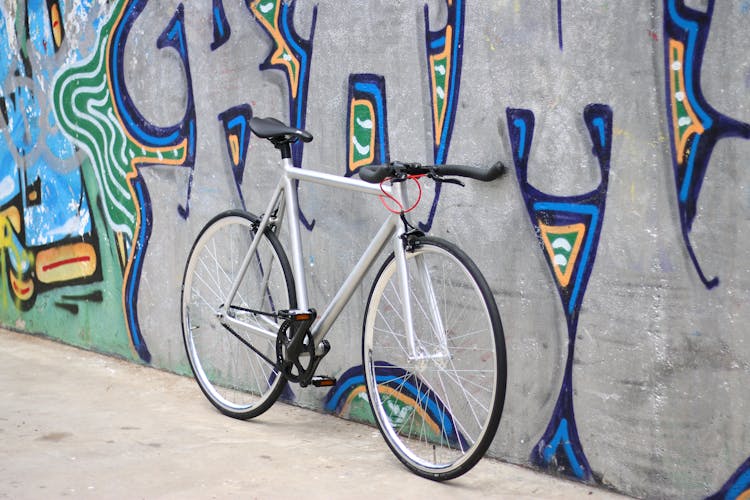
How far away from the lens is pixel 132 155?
5.61 metres

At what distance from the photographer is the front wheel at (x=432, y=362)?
354cm

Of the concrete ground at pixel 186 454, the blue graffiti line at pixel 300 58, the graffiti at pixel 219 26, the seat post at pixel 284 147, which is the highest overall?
the graffiti at pixel 219 26

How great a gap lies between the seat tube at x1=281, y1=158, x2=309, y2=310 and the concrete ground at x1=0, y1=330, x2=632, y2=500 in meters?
0.64

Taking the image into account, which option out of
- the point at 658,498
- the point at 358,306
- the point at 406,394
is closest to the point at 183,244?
the point at 358,306

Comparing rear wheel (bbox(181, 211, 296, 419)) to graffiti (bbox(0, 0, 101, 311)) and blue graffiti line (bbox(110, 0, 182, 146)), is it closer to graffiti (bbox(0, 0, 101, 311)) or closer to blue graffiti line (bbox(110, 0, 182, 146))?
blue graffiti line (bbox(110, 0, 182, 146))

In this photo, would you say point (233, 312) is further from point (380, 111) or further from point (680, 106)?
point (680, 106)

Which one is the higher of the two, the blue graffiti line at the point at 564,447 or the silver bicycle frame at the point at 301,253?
the silver bicycle frame at the point at 301,253

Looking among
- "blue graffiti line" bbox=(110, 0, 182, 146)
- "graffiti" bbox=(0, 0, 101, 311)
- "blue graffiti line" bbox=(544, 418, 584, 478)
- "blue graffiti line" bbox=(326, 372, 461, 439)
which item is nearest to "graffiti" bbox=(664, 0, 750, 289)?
"blue graffiti line" bbox=(544, 418, 584, 478)

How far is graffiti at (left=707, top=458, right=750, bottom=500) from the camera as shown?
3.09 metres

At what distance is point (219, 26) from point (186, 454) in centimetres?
223

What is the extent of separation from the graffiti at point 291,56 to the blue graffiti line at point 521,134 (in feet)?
4.09

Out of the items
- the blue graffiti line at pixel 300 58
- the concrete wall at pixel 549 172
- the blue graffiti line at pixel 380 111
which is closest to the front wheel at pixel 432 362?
the concrete wall at pixel 549 172

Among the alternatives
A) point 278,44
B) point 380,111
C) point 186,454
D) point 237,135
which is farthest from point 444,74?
point 186,454

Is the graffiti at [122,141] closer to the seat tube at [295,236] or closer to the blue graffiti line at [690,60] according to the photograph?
the seat tube at [295,236]
